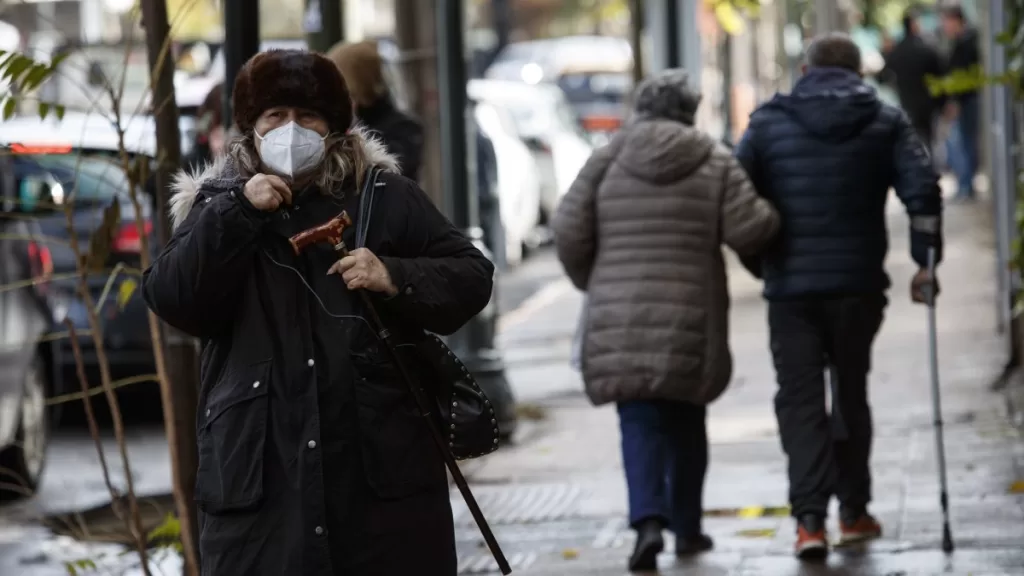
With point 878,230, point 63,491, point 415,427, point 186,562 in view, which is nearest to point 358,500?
point 415,427

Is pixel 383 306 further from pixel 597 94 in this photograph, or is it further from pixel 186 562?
pixel 597 94

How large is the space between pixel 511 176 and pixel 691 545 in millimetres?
13578

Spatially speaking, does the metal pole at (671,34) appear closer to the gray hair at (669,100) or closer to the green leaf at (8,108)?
the gray hair at (669,100)

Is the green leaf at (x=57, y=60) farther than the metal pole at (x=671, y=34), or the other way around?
the metal pole at (x=671, y=34)

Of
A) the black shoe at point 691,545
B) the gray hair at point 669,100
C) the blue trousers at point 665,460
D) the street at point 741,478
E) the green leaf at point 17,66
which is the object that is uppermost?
the green leaf at point 17,66

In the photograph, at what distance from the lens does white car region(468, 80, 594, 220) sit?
76.7 ft

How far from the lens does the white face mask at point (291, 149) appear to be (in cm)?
420

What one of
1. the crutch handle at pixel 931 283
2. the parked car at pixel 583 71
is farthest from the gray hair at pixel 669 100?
the parked car at pixel 583 71

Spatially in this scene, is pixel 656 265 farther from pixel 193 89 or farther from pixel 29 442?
pixel 193 89

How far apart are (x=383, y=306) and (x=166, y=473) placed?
6.31 metres

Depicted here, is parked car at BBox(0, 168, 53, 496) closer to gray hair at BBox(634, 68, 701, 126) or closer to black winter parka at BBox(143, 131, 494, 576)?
gray hair at BBox(634, 68, 701, 126)

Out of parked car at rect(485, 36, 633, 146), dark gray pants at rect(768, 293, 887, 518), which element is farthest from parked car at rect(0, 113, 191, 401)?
parked car at rect(485, 36, 633, 146)

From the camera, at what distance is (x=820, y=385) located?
7371 millimetres

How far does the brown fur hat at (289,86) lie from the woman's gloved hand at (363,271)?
37cm
